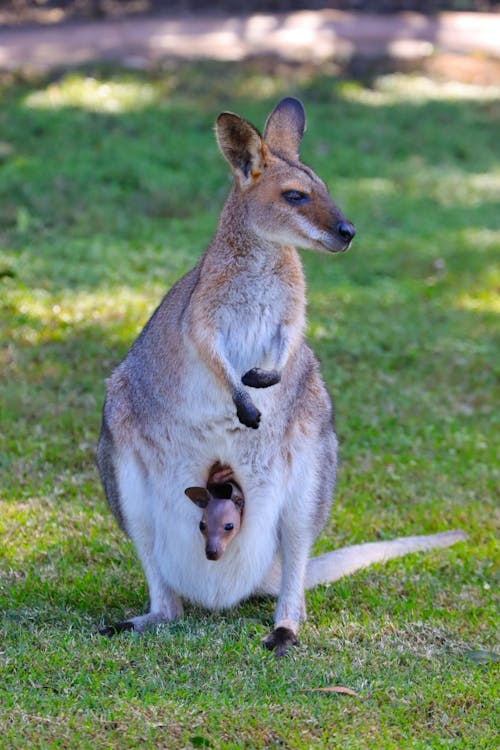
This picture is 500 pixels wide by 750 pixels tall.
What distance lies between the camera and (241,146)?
3.73 m

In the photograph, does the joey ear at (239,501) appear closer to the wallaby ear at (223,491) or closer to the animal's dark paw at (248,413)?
the wallaby ear at (223,491)

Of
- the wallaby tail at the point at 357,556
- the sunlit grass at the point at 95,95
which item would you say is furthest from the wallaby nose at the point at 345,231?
the sunlit grass at the point at 95,95

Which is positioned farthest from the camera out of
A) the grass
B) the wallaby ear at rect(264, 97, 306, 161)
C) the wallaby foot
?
the wallaby ear at rect(264, 97, 306, 161)

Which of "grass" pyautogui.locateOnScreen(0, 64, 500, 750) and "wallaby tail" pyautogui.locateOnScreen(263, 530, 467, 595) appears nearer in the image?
"grass" pyautogui.locateOnScreen(0, 64, 500, 750)

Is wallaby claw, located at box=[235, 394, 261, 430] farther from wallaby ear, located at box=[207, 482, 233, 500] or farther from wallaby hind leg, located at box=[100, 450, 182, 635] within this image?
wallaby hind leg, located at box=[100, 450, 182, 635]

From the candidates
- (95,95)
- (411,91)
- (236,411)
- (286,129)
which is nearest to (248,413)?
(236,411)

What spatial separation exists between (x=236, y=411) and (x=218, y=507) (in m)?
0.28

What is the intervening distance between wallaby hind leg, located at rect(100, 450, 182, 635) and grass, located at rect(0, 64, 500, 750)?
0.08m

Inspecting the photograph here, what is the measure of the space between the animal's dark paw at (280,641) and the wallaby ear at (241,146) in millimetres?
1331

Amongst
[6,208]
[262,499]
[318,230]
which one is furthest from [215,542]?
[6,208]

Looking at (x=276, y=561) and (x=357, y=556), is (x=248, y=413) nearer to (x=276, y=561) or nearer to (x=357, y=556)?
(x=276, y=561)

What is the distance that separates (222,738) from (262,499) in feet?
2.81

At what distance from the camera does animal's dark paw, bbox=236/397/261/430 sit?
3527 mm

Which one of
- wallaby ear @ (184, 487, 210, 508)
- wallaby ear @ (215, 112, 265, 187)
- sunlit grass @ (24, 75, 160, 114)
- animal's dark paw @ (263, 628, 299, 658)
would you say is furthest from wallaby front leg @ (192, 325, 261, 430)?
sunlit grass @ (24, 75, 160, 114)
